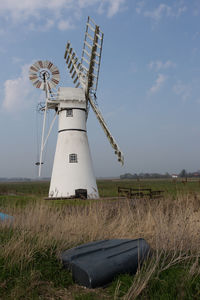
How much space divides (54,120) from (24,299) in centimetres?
1667

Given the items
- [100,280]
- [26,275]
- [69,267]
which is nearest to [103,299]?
[100,280]

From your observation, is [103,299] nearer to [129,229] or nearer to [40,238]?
[40,238]

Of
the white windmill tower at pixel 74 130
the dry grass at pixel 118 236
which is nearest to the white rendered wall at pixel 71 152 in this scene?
the white windmill tower at pixel 74 130

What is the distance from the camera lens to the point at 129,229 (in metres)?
6.40

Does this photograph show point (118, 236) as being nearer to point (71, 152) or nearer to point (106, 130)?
point (71, 152)

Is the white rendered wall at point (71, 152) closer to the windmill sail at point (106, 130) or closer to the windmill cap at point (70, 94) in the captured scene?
the windmill cap at point (70, 94)

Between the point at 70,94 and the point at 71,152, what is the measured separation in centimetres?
430

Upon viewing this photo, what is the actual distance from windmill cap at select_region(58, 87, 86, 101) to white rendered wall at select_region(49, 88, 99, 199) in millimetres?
73

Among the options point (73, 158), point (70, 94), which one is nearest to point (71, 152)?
point (73, 158)

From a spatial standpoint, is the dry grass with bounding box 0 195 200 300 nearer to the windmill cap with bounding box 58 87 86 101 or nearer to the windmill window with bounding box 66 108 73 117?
the windmill window with bounding box 66 108 73 117

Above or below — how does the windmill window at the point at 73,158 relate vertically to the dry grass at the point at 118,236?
above

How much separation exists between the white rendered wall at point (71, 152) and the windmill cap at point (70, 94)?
7cm

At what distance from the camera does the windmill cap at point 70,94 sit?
18.7m

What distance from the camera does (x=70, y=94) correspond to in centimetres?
1872
